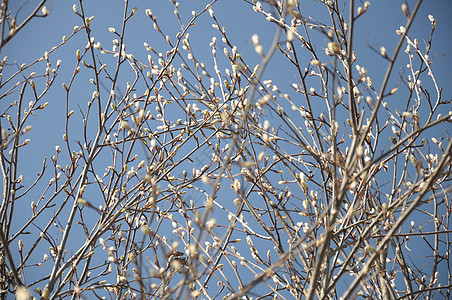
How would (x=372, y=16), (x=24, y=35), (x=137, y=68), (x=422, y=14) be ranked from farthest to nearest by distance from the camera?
(x=24, y=35) < (x=372, y=16) < (x=422, y=14) < (x=137, y=68)

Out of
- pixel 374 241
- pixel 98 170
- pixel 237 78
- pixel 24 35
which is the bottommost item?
pixel 374 241

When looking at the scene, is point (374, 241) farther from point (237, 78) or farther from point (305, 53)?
point (305, 53)

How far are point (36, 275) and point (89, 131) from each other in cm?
334

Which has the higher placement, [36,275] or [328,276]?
[36,275]

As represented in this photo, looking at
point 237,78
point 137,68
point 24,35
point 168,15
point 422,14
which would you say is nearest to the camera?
point 237,78

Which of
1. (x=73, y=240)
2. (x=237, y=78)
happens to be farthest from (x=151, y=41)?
(x=237, y=78)

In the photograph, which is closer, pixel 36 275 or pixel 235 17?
pixel 235 17

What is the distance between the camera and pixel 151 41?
799 cm

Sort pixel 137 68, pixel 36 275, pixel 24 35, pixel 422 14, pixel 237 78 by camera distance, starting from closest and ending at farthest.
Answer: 1. pixel 237 78
2. pixel 137 68
3. pixel 422 14
4. pixel 24 35
5. pixel 36 275

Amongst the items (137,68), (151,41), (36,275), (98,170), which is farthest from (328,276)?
(36,275)

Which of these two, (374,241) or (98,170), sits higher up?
(98,170)

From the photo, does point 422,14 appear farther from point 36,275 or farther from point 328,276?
point 36,275

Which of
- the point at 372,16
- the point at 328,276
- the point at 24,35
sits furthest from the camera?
the point at 24,35

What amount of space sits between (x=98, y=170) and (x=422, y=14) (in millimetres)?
6635
